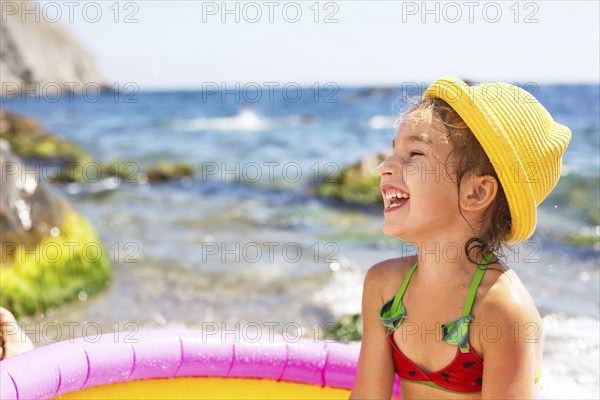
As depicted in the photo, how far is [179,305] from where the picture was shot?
239 inches

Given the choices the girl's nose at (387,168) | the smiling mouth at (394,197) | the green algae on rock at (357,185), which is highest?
the girl's nose at (387,168)

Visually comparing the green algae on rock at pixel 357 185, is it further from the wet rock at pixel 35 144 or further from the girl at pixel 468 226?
the girl at pixel 468 226

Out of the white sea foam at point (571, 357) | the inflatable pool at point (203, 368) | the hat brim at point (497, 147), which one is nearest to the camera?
the hat brim at point (497, 147)

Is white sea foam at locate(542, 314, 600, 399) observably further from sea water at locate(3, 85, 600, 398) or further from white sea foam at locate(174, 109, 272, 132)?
white sea foam at locate(174, 109, 272, 132)

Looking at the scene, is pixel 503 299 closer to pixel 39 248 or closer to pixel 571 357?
pixel 571 357

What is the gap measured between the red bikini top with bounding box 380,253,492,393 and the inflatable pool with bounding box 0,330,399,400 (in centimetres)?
75

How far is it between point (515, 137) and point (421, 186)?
30 centimetres

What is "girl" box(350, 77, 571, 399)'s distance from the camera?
204cm

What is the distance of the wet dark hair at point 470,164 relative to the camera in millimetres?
2113

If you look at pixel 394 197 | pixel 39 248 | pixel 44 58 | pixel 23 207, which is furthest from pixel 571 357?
pixel 44 58

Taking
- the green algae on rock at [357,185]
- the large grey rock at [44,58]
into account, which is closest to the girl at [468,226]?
the green algae on rock at [357,185]

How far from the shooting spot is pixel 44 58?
4234 cm

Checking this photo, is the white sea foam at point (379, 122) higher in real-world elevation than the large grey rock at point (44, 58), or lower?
lower

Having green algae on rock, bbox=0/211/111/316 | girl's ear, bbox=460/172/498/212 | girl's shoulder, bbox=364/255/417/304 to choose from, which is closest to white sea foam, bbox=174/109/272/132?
green algae on rock, bbox=0/211/111/316
